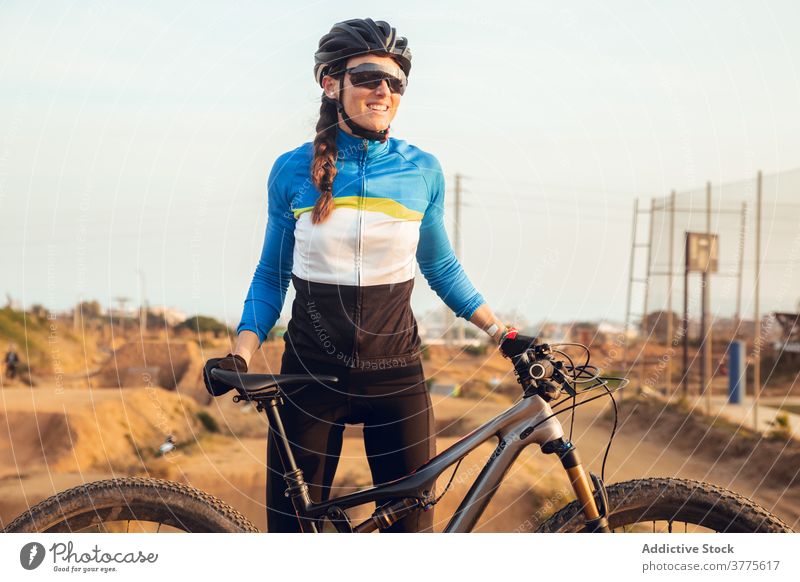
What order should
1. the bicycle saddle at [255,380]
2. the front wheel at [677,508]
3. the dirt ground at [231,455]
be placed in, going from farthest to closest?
the dirt ground at [231,455]
the front wheel at [677,508]
the bicycle saddle at [255,380]

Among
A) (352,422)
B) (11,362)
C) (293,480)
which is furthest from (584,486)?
(11,362)

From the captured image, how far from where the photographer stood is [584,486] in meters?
2.77

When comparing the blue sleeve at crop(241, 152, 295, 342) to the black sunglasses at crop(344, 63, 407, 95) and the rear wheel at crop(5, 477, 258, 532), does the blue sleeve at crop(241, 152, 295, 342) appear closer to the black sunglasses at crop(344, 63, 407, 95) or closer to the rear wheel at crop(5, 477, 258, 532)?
the black sunglasses at crop(344, 63, 407, 95)

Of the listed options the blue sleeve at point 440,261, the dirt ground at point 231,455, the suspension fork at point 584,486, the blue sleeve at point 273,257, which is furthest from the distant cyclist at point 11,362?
the suspension fork at point 584,486

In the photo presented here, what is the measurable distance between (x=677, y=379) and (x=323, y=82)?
998 centimetres

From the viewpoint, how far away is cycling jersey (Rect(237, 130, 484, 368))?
286 cm

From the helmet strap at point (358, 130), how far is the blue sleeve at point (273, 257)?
0.23 meters

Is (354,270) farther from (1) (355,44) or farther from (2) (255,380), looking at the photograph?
(1) (355,44)

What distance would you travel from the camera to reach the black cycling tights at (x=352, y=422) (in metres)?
2.88

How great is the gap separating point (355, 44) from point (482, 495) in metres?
1.57

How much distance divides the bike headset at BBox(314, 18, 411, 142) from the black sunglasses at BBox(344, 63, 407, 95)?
0.13 ft

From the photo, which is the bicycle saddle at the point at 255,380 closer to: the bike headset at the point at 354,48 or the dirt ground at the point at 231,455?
the bike headset at the point at 354,48
